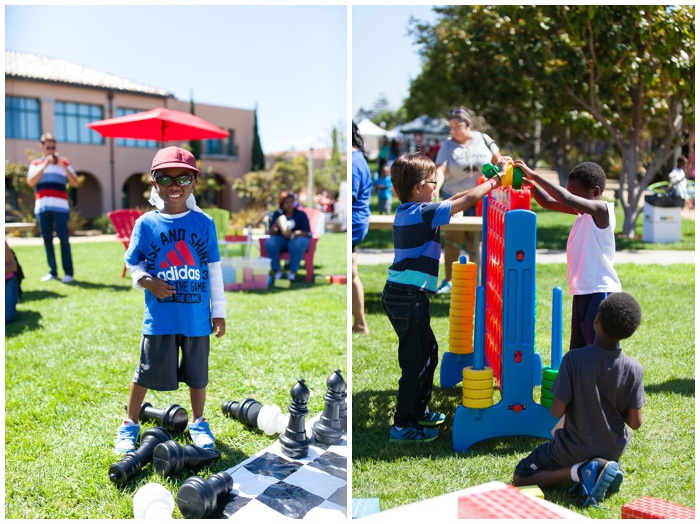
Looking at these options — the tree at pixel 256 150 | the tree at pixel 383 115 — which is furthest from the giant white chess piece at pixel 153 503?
the tree at pixel 383 115

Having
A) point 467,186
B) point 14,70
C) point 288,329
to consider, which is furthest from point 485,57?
point 14,70

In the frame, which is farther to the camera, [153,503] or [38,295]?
[38,295]

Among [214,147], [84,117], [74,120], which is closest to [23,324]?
[74,120]

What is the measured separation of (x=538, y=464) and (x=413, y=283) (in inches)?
47.2

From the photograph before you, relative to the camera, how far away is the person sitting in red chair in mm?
10719

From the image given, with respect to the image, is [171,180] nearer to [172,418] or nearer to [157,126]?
[172,418]

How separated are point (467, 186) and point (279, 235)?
4308mm

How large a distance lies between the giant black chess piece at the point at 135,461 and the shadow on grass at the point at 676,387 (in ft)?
10.5

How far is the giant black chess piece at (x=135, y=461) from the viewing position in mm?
3355

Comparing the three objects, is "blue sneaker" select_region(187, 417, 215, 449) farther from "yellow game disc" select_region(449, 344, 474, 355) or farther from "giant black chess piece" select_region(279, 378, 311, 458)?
"yellow game disc" select_region(449, 344, 474, 355)

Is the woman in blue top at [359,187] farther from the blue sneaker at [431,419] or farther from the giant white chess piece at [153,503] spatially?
the giant white chess piece at [153,503]

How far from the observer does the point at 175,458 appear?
342 cm

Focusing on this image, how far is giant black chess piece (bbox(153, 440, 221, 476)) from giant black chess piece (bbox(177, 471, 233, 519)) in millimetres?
329

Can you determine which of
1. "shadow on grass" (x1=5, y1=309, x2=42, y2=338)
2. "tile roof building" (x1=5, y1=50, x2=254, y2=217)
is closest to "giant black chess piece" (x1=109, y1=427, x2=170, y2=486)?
"shadow on grass" (x1=5, y1=309, x2=42, y2=338)
